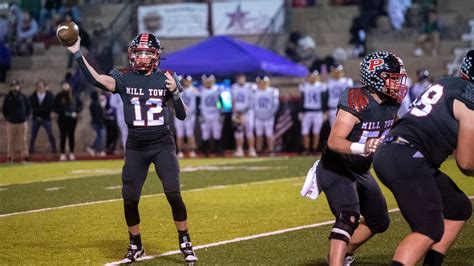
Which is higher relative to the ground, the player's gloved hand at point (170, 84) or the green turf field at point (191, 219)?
the player's gloved hand at point (170, 84)

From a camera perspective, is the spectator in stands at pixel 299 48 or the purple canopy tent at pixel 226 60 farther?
the spectator in stands at pixel 299 48

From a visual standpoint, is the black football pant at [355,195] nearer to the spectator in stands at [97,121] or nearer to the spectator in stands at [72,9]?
the spectator in stands at [97,121]

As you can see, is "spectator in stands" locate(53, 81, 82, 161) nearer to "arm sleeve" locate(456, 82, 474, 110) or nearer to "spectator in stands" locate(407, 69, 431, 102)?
"spectator in stands" locate(407, 69, 431, 102)

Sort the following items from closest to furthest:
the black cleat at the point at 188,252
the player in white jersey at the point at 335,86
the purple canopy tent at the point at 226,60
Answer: the black cleat at the point at 188,252
the player in white jersey at the point at 335,86
the purple canopy tent at the point at 226,60

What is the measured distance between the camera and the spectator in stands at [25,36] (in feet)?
86.5

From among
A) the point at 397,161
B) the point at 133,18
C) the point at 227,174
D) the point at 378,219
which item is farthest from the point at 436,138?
the point at 133,18

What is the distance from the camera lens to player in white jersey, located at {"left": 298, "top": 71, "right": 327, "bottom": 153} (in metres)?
20.8

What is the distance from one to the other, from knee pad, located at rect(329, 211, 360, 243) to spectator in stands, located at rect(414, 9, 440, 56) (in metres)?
18.0

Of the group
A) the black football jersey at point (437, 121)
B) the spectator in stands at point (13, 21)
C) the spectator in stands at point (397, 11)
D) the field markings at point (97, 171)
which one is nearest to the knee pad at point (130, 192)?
the black football jersey at point (437, 121)

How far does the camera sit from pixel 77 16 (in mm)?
26641

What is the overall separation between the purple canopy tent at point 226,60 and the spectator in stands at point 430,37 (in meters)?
3.46

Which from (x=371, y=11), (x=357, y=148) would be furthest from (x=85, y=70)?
(x=371, y=11)

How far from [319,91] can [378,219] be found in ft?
45.3

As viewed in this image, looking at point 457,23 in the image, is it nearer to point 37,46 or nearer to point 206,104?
point 206,104
